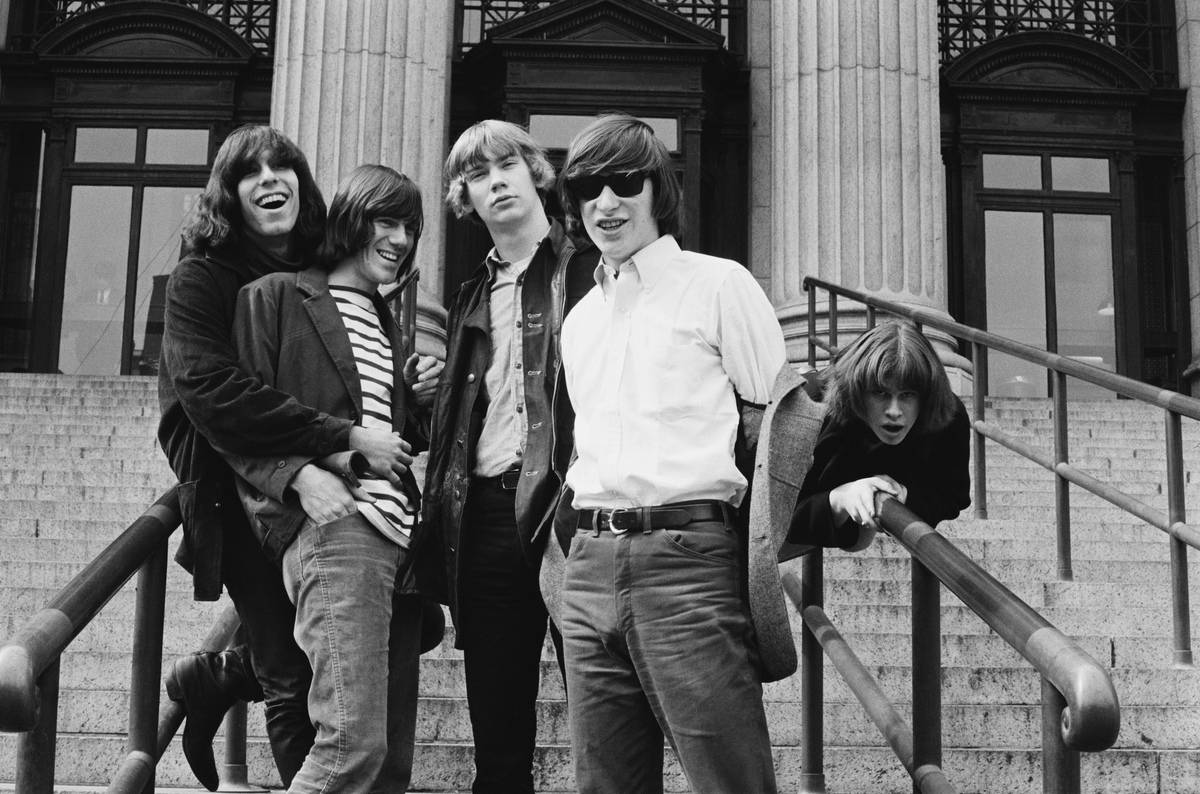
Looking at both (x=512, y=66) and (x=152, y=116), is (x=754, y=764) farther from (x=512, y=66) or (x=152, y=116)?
(x=152, y=116)

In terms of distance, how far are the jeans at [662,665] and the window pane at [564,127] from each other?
11.6 m

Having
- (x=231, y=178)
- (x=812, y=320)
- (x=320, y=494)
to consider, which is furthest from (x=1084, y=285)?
(x=320, y=494)

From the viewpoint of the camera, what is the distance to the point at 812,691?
406 cm

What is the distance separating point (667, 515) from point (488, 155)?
3.90 feet

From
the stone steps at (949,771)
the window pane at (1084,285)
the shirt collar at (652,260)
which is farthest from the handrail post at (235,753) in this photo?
the window pane at (1084,285)

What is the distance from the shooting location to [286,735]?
346 cm

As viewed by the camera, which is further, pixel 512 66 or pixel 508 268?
pixel 512 66

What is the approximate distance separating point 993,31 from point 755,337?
13261mm

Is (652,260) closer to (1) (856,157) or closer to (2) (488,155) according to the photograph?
(2) (488,155)

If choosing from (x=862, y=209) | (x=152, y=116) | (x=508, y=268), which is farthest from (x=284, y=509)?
(x=152, y=116)

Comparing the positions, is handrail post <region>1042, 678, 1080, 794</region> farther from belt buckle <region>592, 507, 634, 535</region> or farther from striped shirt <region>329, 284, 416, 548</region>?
striped shirt <region>329, 284, 416, 548</region>

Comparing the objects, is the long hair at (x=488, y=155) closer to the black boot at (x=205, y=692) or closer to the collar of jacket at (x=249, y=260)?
the collar of jacket at (x=249, y=260)

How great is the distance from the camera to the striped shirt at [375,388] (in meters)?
3.46

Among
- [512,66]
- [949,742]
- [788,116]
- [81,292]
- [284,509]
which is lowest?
[949,742]
